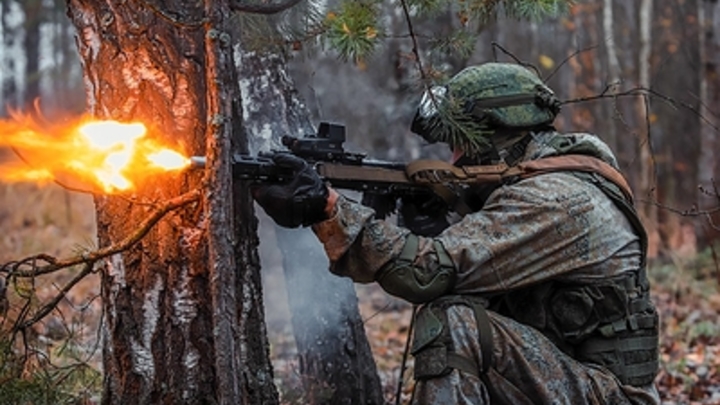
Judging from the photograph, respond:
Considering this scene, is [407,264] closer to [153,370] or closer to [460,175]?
[460,175]

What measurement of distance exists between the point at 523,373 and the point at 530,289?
37 cm

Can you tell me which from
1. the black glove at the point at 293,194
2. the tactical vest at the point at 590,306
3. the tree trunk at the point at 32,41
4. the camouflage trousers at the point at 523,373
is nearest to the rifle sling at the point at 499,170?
the tactical vest at the point at 590,306

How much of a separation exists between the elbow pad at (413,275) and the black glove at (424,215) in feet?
2.03

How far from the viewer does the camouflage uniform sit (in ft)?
11.0

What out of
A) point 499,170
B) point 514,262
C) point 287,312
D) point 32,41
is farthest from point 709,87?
point 32,41

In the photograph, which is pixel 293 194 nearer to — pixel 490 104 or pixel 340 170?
pixel 340 170

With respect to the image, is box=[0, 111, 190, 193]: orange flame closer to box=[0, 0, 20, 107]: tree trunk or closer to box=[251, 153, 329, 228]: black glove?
box=[251, 153, 329, 228]: black glove

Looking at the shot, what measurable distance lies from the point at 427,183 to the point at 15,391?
6.00ft

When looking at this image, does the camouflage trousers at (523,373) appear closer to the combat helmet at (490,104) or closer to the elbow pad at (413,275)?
the elbow pad at (413,275)

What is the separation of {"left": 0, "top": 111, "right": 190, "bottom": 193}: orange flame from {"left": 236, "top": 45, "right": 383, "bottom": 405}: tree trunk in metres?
1.47


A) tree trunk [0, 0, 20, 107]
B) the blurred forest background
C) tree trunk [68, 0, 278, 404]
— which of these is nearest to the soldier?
tree trunk [68, 0, 278, 404]

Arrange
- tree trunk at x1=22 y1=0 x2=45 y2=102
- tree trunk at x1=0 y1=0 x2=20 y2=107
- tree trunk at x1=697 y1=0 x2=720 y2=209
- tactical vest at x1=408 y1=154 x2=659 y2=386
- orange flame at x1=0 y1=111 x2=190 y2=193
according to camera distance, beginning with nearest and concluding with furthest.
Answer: orange flame at x1=0 y1=111 x2=190 y2=193 < tactical vest at x1=408 y1=154 x2=659 y2=386 < tree trunk at x1=697 y1=0 x2=720 y2=209 < tree trunk at x1=22 y1=0 x2=45 y2=102 < tree trunk at x1=0 y1=0 x2=20 y2=107

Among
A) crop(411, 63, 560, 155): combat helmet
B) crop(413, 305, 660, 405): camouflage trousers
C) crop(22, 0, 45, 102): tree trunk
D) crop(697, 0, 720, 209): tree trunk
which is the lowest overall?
crop(413, 305, 660, 405): camouflage trousers

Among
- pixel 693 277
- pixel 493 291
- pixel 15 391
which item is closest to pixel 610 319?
pixel 493 291
